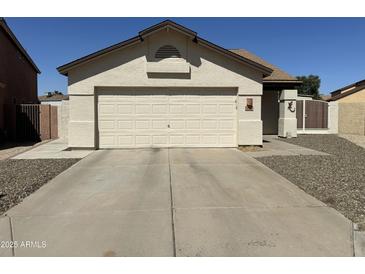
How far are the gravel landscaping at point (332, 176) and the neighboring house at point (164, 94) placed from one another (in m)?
3.22

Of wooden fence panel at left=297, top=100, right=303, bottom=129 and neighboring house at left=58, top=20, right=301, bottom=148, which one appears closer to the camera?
neighboring house at left=58, top=20, right=301, bottom=148

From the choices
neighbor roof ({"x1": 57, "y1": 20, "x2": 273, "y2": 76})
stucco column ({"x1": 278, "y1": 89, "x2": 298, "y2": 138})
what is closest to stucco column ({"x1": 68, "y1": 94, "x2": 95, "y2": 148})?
neighbor roof ({"x1": 57, "y1": 20, "x2": 273, "y2": 76})

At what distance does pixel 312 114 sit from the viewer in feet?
67.3

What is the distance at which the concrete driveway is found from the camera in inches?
156

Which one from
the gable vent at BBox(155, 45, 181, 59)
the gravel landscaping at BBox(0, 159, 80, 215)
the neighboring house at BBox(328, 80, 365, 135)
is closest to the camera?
the gravel landscaping at BBox(0, 159, 80, 215)

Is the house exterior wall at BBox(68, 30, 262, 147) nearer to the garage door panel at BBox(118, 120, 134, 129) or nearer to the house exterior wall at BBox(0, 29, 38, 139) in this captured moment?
the garage door panel at BBox(118, 120, 134, 129)

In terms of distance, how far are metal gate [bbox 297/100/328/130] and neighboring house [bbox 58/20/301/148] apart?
27.6 feet

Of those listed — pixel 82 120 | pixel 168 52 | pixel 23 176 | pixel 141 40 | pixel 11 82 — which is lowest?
pixel 23 176

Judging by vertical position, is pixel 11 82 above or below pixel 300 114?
above

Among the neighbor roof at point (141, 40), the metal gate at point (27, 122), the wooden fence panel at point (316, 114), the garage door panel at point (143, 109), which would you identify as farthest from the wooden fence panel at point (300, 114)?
the metal gate at point (27, 122)

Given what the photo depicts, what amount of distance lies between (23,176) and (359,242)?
7358 millimetres

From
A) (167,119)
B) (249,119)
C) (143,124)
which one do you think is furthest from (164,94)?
(249,119)

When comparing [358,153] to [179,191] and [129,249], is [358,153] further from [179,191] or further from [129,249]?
[129,249]

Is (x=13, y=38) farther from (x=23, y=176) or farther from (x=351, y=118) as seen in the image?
(x=351, y=118)
